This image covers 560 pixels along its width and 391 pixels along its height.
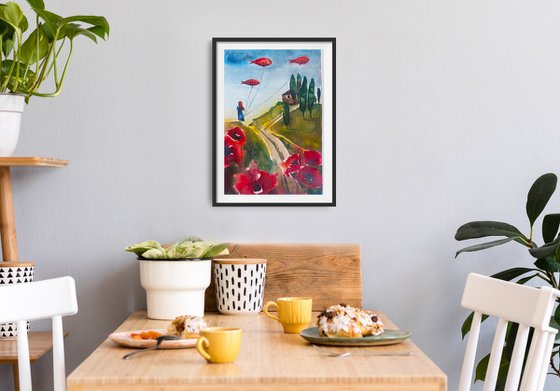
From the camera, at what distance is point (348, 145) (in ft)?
8.30

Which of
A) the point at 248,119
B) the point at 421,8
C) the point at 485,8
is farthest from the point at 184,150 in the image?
the point at 485,8

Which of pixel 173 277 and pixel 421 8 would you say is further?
pixel 421 8

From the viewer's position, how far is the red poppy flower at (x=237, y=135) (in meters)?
2.52

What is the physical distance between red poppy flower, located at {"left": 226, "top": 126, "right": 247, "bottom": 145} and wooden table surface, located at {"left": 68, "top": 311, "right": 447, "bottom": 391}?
2.89 ft

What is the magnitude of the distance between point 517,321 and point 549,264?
2.04ft

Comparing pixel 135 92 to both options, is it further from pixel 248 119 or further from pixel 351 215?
pixel 351 215

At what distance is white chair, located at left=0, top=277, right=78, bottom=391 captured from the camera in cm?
184

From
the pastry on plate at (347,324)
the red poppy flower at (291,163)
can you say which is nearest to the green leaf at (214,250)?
the red poppy flower at (291,163)

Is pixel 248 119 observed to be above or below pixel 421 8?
below

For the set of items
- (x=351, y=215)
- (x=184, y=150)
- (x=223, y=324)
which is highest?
(x=184, y=150)

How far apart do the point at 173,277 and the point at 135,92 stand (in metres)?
0.65

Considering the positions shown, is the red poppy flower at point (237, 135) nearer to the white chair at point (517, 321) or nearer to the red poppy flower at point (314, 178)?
the red poppy flower at point (314, 178)

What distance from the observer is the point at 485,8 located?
8.32 feet

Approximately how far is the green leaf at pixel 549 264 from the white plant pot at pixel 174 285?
96cm
